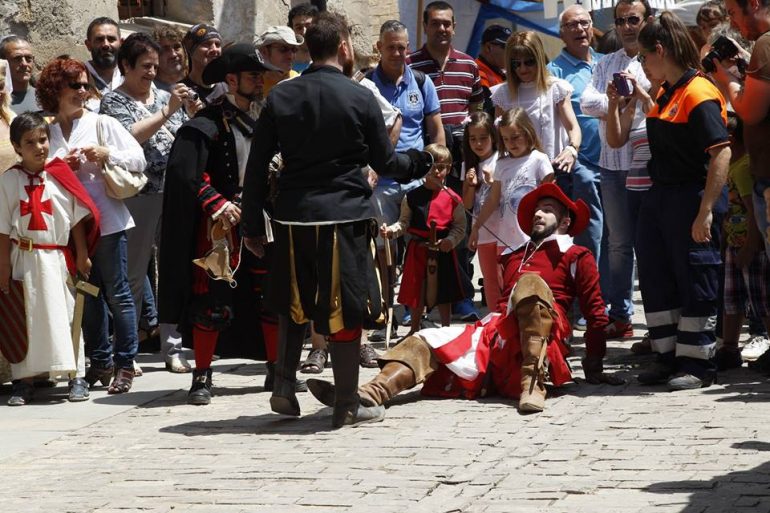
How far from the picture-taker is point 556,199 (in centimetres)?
814

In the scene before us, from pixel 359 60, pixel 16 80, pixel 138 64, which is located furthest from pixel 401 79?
pixel 359 60

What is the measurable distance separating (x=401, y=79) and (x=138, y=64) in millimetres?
1886

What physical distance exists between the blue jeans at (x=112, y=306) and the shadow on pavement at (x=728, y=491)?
3.85 metres

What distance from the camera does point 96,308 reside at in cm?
859

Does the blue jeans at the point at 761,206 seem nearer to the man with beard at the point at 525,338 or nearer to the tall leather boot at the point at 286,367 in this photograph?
the man with beard at the point at 525,338

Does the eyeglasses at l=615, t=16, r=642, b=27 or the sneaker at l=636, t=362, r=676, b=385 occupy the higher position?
the eyeglasses at l=615, t=16, r=642, b=27

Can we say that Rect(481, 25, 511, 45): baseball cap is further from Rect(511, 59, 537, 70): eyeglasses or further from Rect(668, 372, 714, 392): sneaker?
Rect(668, 372, 714, 392): sneaker

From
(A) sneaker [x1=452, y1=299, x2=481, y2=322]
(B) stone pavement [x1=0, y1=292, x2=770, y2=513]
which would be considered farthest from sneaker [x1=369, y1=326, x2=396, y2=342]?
(B) stone pavement [x1=0, y1=292, x2=770, y2=513]

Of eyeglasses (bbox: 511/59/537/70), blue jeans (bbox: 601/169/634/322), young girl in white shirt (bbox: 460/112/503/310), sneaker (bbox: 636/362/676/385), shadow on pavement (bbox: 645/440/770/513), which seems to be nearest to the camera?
shadow on pavement (bbox: 645/440/770/513)

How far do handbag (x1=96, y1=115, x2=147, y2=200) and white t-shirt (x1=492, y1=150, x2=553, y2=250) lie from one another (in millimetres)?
2259

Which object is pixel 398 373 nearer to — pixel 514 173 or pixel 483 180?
pixel 514 173

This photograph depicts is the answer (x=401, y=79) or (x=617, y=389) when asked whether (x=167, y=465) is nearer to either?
(x=617, y=389)

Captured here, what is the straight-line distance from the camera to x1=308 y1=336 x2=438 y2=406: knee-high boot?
7.44 m

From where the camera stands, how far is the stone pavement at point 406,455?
5695mm
